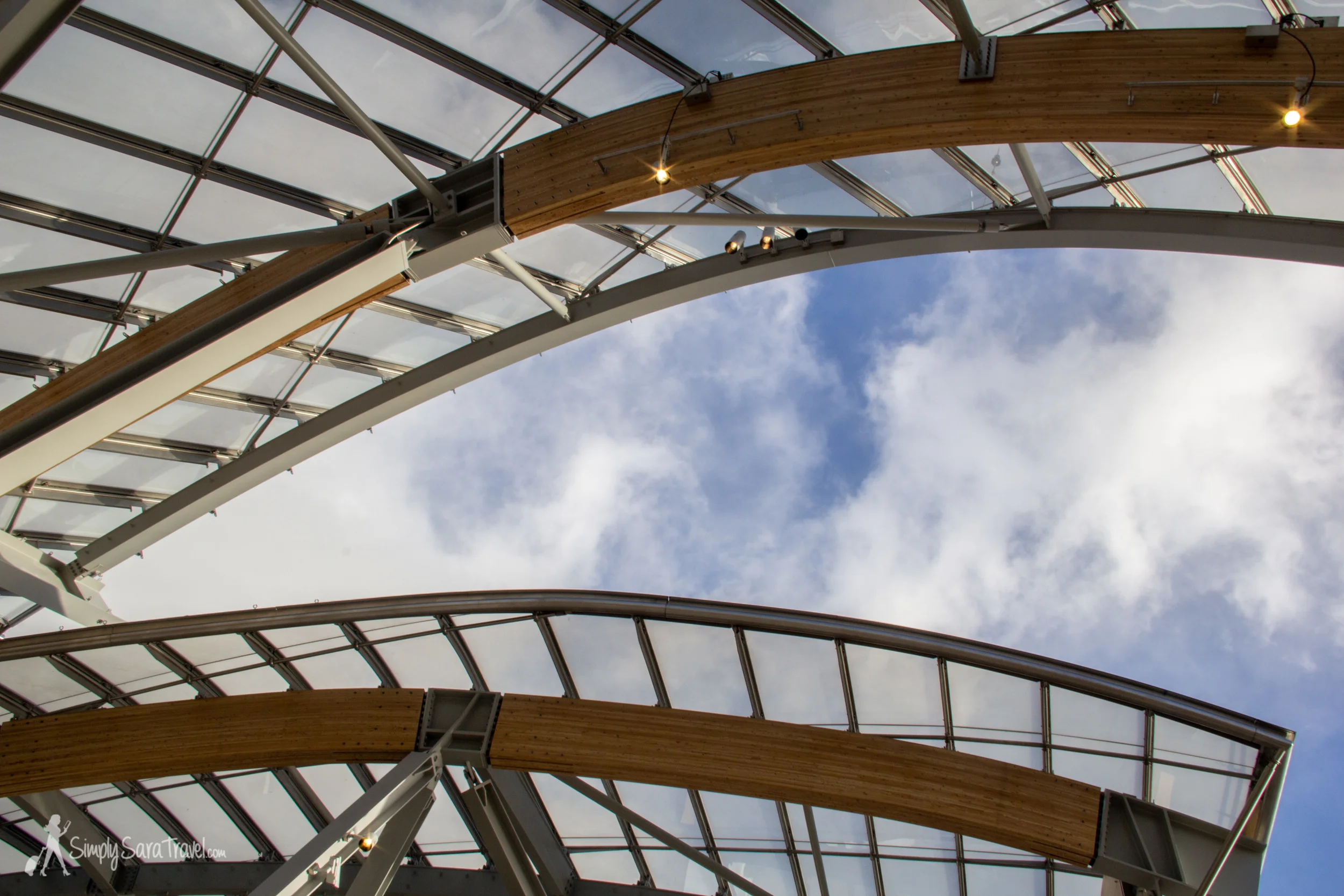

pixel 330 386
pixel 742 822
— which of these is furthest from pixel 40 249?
pixel 742 822

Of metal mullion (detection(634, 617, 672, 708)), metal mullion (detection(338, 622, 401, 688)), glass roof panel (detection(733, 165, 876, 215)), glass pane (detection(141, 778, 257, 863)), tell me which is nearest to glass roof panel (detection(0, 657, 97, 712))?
glass pane (detection(141, 778, 257, 863))

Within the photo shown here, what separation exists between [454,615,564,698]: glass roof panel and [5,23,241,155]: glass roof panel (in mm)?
9864

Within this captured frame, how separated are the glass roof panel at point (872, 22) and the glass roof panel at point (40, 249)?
11.7 m

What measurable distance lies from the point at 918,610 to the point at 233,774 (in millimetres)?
60093

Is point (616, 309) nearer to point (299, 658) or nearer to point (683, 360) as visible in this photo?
point (299, 658)

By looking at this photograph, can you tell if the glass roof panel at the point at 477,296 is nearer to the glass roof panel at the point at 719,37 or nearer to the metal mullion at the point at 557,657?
the glass roof panel at the point at 719,37

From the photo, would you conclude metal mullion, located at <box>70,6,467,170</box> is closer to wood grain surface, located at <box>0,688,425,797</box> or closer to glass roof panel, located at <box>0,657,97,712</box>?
wood grain surface, located at <box>0,688,425,797</box>

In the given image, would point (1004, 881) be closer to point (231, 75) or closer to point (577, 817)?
point (577, 817)

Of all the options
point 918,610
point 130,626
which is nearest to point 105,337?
point 130,626

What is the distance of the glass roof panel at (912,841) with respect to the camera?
64.2 ft

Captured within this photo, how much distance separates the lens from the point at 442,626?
61.8 feet

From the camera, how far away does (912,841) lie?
782 inches

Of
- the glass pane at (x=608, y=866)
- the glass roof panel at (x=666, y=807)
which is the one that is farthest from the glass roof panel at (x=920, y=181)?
the glass pane at (x=608, y=866)

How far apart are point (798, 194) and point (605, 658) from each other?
32.2ft
